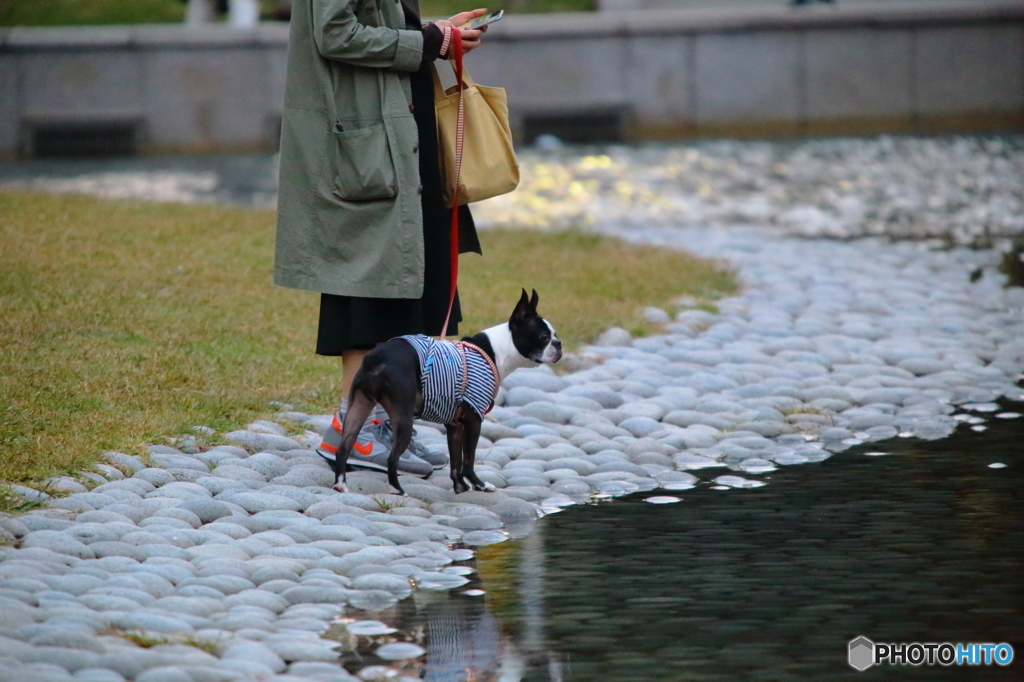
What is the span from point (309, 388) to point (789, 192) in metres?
8.23

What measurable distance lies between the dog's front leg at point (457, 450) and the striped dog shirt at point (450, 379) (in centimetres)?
3

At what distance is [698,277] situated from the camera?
30.2 feet

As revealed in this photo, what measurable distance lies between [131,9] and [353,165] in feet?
60.1

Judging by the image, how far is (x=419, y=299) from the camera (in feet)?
17.1

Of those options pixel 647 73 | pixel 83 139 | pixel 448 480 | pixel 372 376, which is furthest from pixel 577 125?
pixel 372 376

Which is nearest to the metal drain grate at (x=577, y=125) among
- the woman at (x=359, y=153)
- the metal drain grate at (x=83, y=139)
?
the metal drain grate at (x=83, y=139)

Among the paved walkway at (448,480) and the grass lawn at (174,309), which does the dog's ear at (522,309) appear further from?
the grass lawn at (174,309)

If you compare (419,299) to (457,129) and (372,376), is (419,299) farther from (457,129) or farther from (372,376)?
(457,129)

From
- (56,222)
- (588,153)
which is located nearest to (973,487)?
(56,222)

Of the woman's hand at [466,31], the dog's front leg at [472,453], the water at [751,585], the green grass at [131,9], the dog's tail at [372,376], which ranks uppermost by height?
the green grass at [131,9]

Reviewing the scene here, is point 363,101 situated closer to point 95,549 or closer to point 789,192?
point 95,549

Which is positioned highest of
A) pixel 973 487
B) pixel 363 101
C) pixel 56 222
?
pixel 363 101

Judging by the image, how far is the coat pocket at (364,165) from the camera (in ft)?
16.0

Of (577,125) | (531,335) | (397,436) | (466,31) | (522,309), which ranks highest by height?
(466,31)
